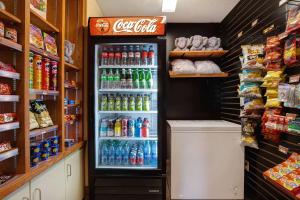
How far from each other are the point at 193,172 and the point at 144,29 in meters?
1.80

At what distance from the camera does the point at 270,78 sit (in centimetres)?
195

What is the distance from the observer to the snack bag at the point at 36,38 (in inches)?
64.7

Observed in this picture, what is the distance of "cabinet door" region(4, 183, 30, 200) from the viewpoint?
1302mm

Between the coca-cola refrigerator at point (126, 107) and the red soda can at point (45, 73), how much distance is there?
65cm

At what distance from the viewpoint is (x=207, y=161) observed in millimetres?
2701

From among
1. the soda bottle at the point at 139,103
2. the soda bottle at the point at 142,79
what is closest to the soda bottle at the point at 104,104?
the soda bottle at the point at 139,103

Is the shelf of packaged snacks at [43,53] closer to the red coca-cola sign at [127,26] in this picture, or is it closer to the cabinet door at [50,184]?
the red coca-cola sign at [127,26]

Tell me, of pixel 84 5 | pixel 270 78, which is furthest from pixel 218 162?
pixel 84 5

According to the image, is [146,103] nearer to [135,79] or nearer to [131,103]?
[131,103]

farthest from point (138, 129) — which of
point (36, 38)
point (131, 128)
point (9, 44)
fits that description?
point (9, 44)

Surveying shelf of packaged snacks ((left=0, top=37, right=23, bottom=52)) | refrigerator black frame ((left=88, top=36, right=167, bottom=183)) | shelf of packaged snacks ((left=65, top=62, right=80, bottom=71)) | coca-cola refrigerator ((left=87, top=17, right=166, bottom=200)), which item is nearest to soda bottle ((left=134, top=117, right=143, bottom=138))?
coca-cola refrigerator ((left=87, top=17, right=166, bottom=200))

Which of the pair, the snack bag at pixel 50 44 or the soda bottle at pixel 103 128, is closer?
the snack bag at pixel 50 44

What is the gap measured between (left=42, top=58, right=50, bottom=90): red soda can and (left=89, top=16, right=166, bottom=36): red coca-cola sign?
2.60 ft

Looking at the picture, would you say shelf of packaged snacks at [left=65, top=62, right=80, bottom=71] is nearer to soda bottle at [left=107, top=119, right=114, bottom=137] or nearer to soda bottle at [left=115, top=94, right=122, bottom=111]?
soda bottle at [left=115, top=94, right=122, bottom=111]
